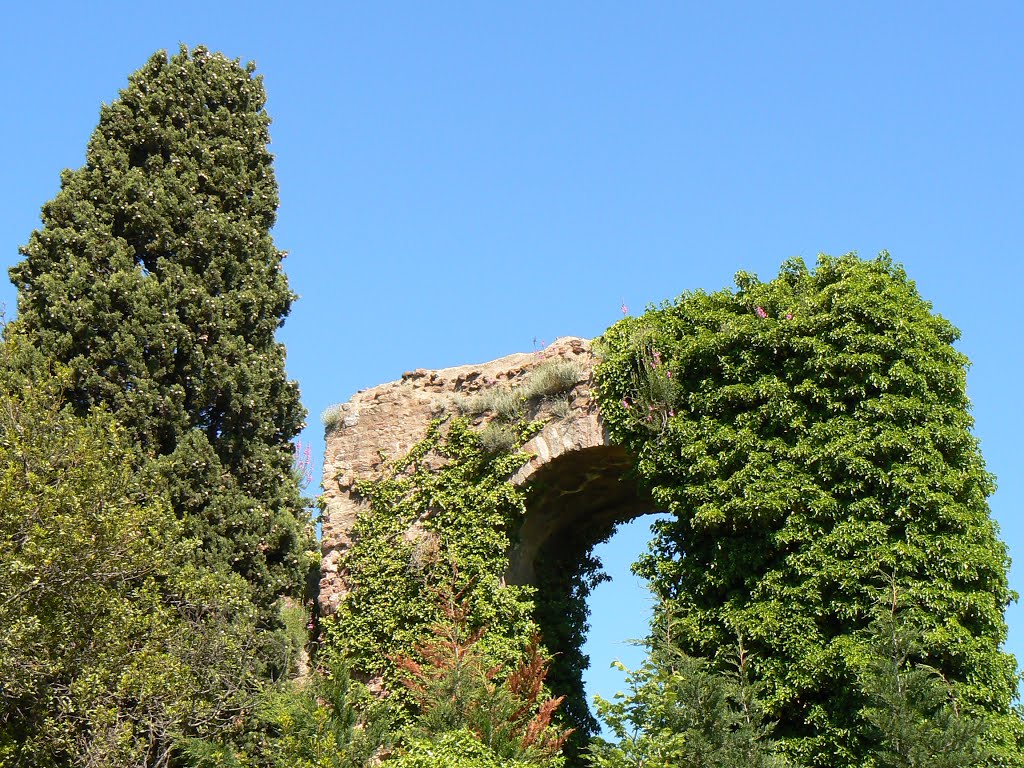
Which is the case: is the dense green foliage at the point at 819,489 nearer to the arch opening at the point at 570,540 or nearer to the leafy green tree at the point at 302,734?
the arch opening at the point at 570,540

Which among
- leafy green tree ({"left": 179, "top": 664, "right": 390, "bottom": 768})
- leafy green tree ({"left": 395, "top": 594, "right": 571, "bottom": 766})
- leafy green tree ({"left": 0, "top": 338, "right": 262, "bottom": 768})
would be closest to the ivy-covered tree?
leafy green tree ({"left": 0, "top": 338, "right": 262, "bottom": 768})

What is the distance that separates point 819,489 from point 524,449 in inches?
151

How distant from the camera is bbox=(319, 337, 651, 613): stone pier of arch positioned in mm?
13688

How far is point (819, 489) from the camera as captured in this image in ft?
37.5

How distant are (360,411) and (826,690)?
7103 millimetres

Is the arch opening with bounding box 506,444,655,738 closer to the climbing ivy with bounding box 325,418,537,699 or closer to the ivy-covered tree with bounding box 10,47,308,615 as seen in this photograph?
the climbing ivy with bounding box 325,418,537,699

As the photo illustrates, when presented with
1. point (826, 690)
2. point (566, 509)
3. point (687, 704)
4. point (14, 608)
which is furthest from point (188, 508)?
point (826, 690)

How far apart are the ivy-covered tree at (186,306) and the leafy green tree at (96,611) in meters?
0.68

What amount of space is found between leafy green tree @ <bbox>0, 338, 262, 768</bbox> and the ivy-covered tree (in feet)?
2.25

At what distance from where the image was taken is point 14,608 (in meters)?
10.5

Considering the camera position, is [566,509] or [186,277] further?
[566,509]

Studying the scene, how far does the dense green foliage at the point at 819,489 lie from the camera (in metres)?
10.7

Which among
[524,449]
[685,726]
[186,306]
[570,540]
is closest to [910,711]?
[685,726]

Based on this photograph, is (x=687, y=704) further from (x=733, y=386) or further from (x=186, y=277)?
(x=186, y=277)
